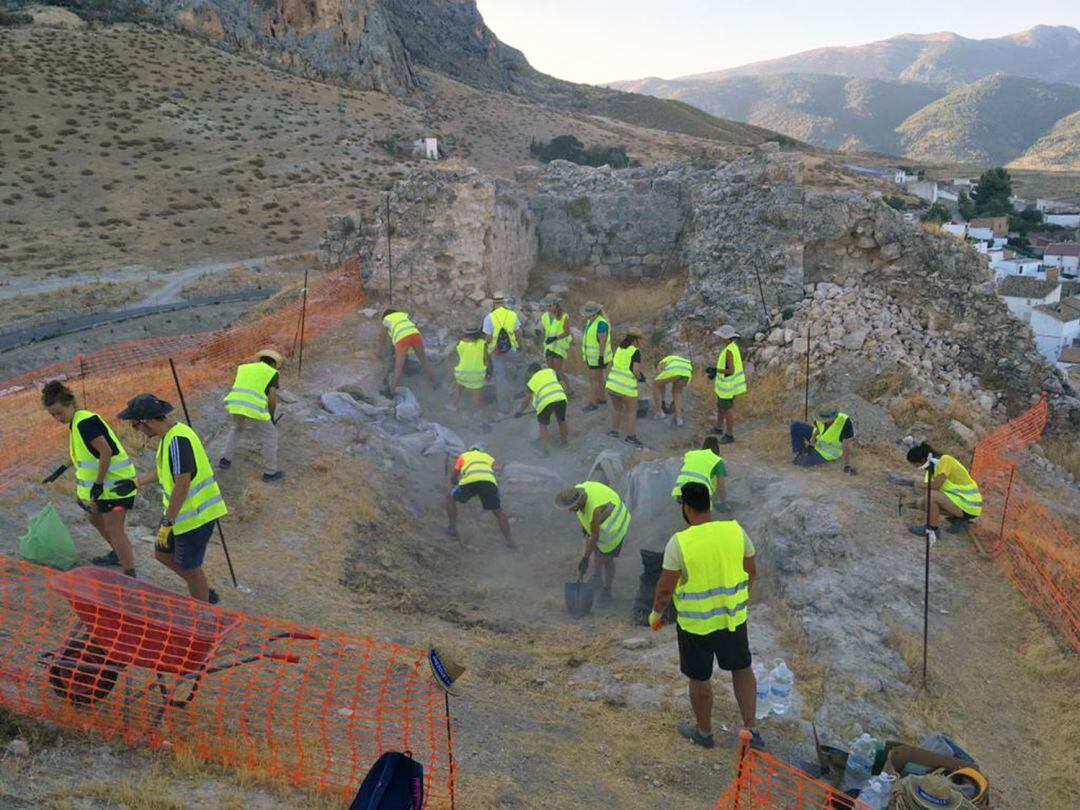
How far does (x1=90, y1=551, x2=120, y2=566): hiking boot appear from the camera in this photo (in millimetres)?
6305

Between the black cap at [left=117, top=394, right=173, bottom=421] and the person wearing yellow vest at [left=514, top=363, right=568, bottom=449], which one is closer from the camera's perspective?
the black cap at [left=117, top=394, right=173, bottom=421]

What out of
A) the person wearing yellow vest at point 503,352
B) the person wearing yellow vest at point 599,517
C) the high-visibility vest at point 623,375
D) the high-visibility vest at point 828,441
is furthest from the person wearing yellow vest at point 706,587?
the person wearing yellow vest at point 503,352

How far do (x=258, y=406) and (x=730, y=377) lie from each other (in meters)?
6.04

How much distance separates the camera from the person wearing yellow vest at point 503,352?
38.0 feet

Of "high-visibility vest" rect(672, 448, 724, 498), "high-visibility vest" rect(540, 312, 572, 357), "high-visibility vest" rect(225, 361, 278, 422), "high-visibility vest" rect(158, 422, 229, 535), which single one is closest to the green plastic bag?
"high-visibility vest" rect(158, 422, 229, 535)

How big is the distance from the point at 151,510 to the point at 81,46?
158 ft

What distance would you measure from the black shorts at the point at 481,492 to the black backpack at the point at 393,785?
522cm

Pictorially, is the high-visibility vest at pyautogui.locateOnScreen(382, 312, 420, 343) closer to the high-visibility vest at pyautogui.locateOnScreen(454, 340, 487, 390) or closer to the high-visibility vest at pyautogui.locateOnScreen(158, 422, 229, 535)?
the high-visibility vest at pyautogui.locateOnScreen(454, 340, 487, 390)

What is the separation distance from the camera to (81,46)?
147 feet

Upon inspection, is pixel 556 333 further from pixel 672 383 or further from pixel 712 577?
pixel 712 577

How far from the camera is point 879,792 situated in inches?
174

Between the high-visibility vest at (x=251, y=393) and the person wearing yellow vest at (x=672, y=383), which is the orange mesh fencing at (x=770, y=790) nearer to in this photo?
the high-visibility vest at (x=251, y=393)

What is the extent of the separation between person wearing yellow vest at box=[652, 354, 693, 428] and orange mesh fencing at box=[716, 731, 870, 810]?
6.68 meters

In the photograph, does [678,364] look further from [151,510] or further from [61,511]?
[61,511]
